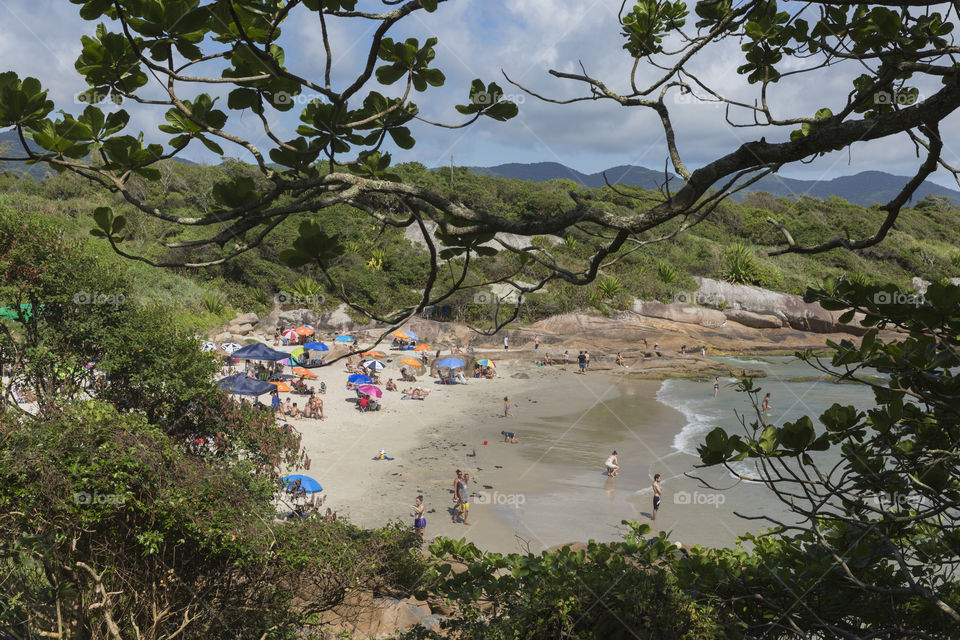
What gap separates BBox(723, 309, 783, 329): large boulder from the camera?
122 feet

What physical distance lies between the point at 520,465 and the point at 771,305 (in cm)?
2785

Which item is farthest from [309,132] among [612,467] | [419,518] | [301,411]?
[301,411]

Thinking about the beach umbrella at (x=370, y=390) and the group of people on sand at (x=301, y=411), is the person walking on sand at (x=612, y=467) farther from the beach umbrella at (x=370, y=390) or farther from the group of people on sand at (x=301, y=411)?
the group of people on sand at (x=301, y=411)

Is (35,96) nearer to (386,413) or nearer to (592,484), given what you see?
(592,484)

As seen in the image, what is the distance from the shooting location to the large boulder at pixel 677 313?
3725cm

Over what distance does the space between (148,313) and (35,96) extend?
11.1m

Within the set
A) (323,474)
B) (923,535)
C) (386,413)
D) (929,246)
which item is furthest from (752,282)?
(923,535)

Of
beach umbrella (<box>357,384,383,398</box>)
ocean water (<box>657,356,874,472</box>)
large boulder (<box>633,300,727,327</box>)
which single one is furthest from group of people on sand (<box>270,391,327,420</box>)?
large boulder (<box>633,300,727,327</box>)

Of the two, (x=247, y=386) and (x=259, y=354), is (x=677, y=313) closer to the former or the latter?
(x=259, y=354)

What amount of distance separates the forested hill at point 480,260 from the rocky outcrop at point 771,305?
1144 mm

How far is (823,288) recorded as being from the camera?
2180mm

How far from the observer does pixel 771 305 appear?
38.0 m

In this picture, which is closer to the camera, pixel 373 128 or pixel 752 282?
pixel 373 128

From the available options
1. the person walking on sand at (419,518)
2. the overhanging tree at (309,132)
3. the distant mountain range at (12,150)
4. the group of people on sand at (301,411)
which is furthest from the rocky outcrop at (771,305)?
the overhanging tree at (309,132)
